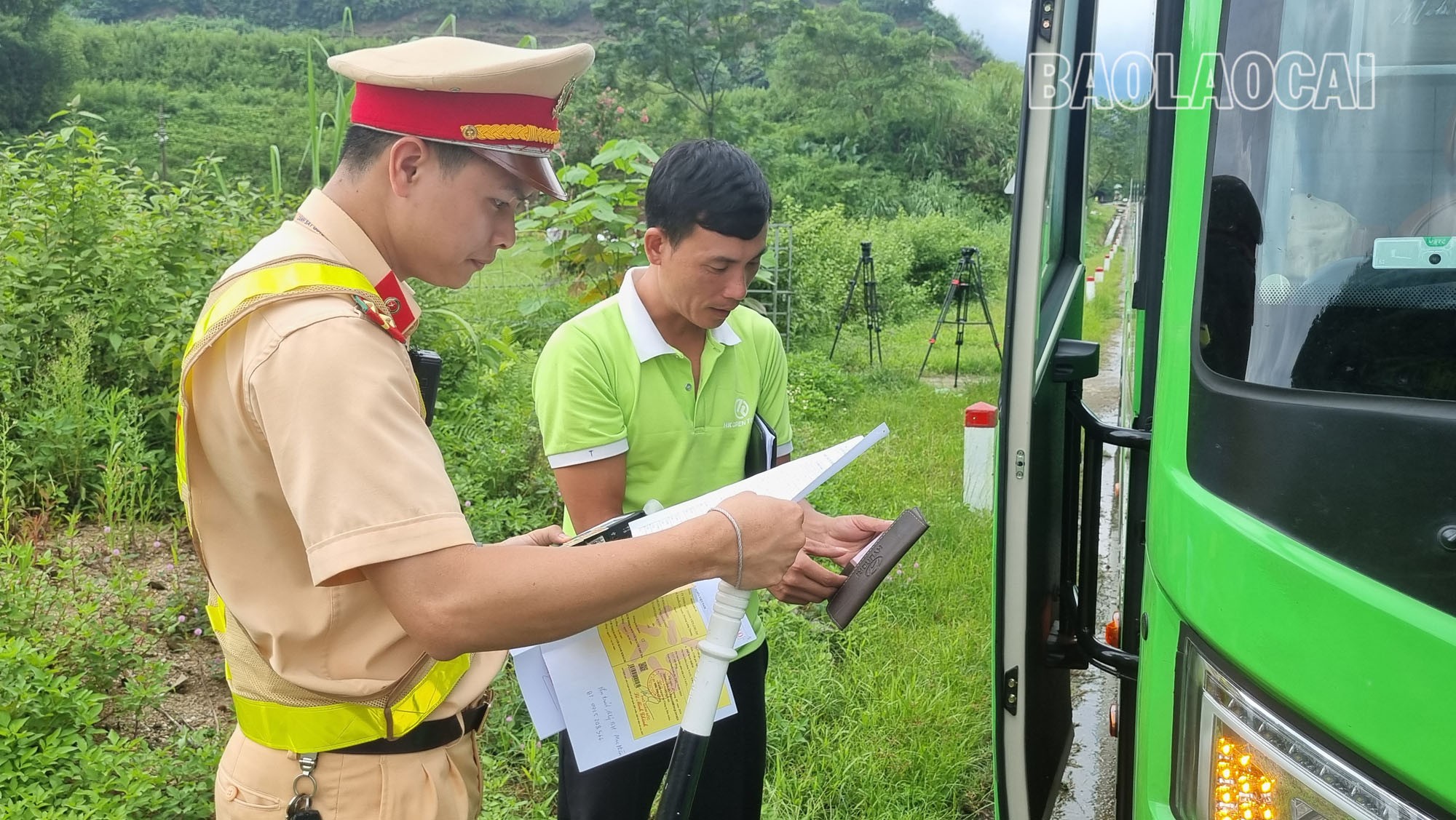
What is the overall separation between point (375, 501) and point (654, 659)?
2.09 feet

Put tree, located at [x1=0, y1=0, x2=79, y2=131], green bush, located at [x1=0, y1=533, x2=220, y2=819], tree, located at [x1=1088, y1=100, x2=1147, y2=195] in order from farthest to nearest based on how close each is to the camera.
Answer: tree, located at [x1=0, y1=0, x2=79, y2=131]
tree, located at [x1=1088, y1=100, x2=1147, y2=195]
green bush, located at [x1=0, y1=533, x2=220, y2=819]

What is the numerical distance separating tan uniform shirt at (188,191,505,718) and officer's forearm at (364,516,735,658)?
31 millimetres

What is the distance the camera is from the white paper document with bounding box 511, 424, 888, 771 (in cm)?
Result: 155

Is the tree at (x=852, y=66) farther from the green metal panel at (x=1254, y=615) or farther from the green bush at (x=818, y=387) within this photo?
the green metal panel at (x=1254, y=615)

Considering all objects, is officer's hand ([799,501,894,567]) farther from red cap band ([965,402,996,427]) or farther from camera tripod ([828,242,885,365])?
camera tripod ([828,242,885,365])

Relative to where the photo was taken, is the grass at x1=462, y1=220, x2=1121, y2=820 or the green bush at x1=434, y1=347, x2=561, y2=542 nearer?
the grass at x1=462, y1=220, x2=1121, y2=820

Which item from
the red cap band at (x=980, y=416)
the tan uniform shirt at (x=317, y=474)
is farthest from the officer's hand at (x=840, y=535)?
the red cap band at (x=980, y=416)

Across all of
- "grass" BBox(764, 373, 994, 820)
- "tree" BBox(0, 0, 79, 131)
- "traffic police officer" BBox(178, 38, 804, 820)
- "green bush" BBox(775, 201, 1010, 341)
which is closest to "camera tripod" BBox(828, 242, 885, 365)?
"green bush" BBox(775, 201, 1010, 341)

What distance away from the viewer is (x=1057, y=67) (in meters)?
1.90

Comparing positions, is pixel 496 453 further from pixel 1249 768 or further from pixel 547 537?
pixel 1249 768

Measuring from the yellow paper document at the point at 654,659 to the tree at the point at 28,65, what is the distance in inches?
1166

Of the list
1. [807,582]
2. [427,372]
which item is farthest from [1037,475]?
[427,372]

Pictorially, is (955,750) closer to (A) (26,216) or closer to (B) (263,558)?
(B) (263,558)

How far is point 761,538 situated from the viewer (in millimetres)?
1356
